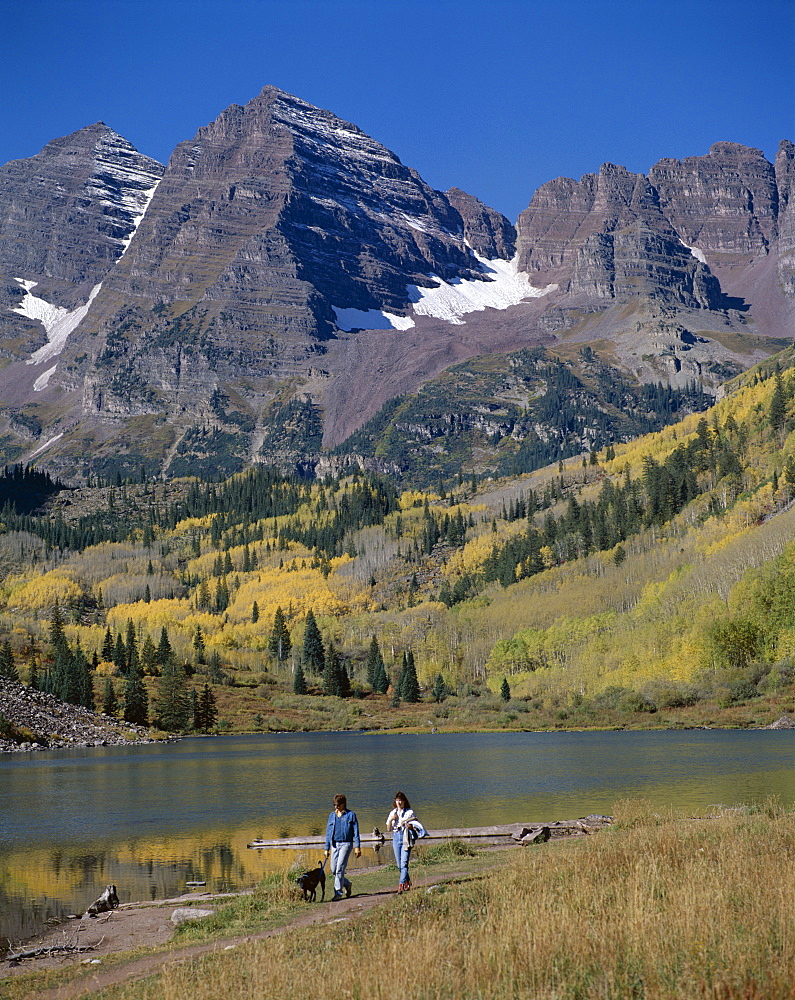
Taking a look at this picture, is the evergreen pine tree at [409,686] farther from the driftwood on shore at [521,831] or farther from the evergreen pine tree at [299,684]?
the driftwood on shore at [521,831]

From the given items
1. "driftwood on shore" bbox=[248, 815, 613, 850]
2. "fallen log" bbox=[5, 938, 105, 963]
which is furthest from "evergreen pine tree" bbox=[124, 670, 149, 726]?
"fallen log" bbox=[5, 938, 105, 963]

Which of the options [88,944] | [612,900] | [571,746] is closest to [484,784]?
[571,746]

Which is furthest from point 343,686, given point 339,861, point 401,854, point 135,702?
point 401,854

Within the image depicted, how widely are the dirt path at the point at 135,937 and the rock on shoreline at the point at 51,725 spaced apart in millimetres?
98502

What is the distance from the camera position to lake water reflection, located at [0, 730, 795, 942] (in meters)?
39.7

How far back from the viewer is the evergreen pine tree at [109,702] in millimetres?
153375

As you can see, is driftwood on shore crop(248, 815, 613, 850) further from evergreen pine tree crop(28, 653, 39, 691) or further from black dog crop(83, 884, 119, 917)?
evergreen pine tree crop(28, 653, 39, 691)

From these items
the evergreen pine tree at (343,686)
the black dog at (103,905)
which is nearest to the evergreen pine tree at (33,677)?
the evergreen pine tree at (343,686)

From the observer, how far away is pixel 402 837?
2723 cm

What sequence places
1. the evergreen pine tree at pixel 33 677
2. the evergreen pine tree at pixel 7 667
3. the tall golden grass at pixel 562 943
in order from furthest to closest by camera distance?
the evergreen pine tree at pixel 33 677 < the evergreen pine tree at pixel 7 667 < the tall golden grass at pixel 562 943

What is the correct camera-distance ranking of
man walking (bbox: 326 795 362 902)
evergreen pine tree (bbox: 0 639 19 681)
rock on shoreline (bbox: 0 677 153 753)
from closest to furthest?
man walking (bbox: 326 795 362 902), rock on shoreline (bbox: 0 677 153 753), evergreen pine tree (bbox: 0 639 19 681)

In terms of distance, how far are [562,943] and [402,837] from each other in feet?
37.8

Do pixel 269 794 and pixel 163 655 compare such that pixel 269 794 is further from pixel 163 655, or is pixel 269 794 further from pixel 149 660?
pixel 163 655

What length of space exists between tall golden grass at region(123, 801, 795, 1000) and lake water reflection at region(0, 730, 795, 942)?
15.0 metres
